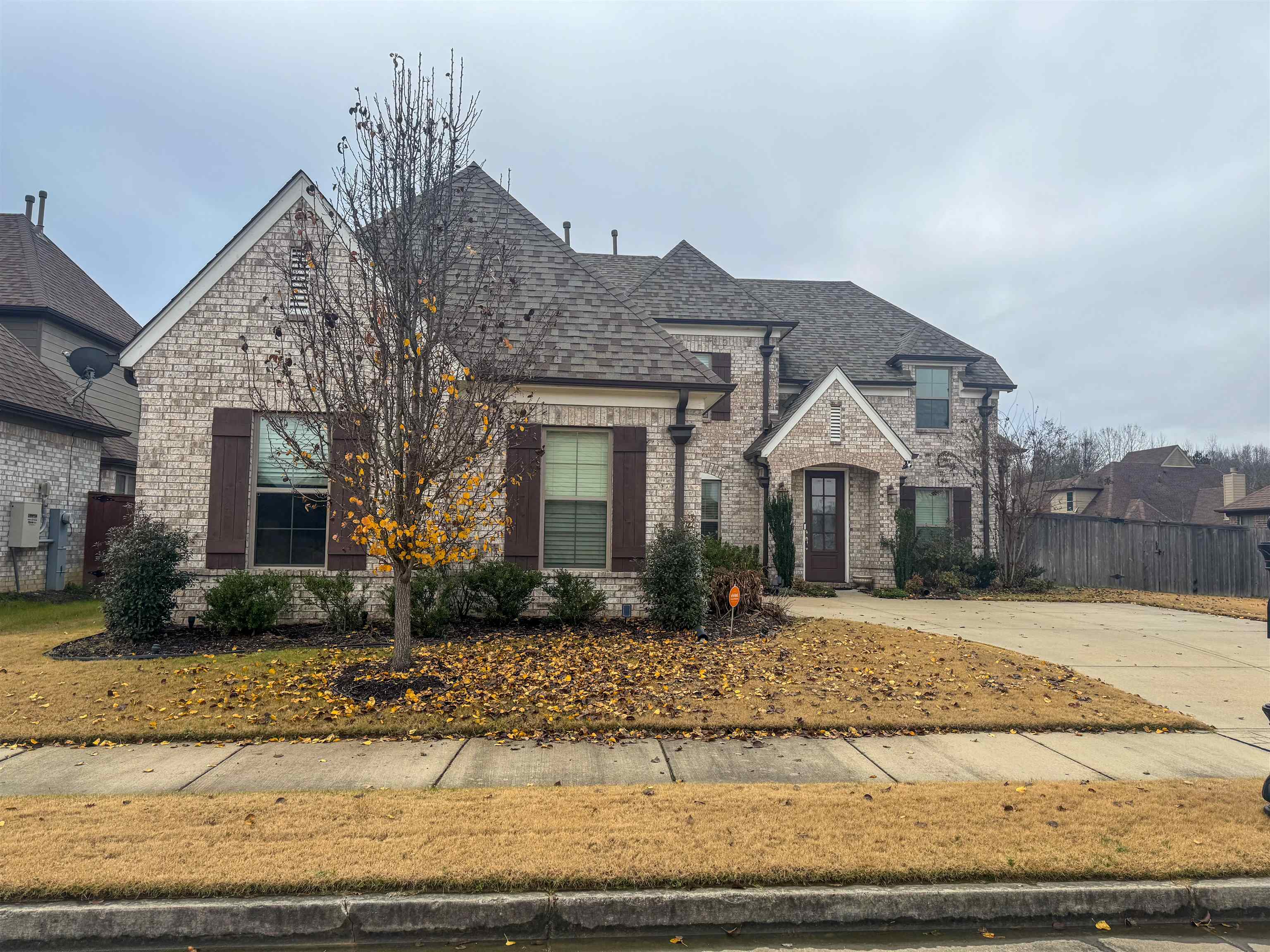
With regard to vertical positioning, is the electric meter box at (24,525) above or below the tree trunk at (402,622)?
above

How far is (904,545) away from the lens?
673 inches

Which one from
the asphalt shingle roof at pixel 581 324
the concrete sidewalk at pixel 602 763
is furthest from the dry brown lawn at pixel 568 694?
the asphalt shingle roof at pixel 581 324

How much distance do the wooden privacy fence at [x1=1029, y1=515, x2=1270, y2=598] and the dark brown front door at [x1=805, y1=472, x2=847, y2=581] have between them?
233 inches

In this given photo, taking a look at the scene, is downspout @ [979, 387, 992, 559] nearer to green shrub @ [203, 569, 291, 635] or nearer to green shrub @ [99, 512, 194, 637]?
green shrub @ [203, 569, 291, 635]

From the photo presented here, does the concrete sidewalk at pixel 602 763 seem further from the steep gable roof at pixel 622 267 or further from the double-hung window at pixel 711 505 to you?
the steep gable roof at pixel 622 267

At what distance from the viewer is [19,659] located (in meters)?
8.87

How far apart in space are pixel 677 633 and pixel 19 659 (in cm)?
809

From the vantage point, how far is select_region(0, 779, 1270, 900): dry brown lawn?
150 inches

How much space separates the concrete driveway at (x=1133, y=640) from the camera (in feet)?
26.1

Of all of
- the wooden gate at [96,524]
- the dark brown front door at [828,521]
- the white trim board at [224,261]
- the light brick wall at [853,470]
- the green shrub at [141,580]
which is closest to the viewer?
the green shrub at [141,580]

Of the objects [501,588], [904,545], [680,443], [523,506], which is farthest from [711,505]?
[501,588]

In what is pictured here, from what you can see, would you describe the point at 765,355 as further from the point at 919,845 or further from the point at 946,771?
the point at 919,845

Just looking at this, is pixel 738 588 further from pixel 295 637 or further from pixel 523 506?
pixel 295 637

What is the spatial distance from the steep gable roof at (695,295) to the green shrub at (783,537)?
483 centimetres
